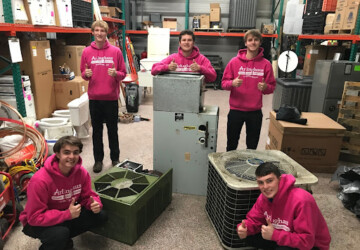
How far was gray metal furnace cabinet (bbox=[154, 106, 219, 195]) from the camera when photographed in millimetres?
2473

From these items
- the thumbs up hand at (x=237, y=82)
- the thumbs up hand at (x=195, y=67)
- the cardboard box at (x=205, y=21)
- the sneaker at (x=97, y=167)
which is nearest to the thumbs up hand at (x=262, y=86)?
the thumbs up hand at (x=237, y=82)

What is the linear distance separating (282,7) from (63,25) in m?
5.51

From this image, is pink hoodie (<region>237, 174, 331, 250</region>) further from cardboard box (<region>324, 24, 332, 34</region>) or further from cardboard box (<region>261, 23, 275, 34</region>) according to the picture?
cardboard box (<region>261, 23, 275, 34</region>)

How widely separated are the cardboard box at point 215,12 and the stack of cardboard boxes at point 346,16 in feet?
10.7

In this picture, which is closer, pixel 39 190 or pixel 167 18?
pixel 39 190

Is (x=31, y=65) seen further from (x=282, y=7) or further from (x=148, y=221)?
(x=282, y=7)

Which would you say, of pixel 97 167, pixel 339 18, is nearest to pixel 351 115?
pixel 339 18

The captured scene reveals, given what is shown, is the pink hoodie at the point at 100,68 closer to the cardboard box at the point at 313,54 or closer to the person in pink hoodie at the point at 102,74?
the person in pink hoodie at the point at 102,74

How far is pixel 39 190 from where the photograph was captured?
65.9 inches

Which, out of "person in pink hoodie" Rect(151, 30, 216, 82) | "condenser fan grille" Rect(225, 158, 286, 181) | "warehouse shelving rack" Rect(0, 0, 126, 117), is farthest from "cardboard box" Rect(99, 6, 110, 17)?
"condenser fan grille" Rect(225, 158, 286, 181)

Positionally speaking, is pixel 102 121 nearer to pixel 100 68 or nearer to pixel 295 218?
pixel 100 68

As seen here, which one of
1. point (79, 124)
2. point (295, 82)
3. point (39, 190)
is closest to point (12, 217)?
point (39, 190)

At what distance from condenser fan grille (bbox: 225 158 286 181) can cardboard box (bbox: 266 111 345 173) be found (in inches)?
41.2

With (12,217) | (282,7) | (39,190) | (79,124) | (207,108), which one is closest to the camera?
(39,190)
